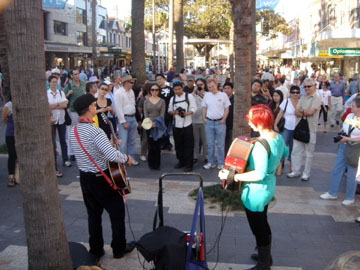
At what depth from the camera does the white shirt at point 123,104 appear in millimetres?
8617

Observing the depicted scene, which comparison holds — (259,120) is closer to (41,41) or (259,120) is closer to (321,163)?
(41,41)

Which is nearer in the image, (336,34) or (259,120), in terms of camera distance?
(259,120)

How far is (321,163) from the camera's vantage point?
376 inches

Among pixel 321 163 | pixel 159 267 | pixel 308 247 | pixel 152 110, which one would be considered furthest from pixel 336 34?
pixel 159 267

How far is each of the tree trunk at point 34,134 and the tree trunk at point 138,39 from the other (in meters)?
12.1

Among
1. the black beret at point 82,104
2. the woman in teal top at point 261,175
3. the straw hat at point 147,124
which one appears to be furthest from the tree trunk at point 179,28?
the woman in teal top at point 261,175

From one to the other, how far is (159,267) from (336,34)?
67.8 ft

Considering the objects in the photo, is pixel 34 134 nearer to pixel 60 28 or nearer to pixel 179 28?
pixel 179 28

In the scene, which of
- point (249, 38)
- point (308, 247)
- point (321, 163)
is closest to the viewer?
point (308, 247)

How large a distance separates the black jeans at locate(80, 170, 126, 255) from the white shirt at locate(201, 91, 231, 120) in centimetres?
431

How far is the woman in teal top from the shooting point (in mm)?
3941

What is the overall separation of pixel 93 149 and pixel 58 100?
424 cm

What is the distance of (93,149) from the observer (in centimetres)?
418

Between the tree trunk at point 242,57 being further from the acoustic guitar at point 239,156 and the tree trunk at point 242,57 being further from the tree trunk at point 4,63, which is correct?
the tree trunk at point 4,63
